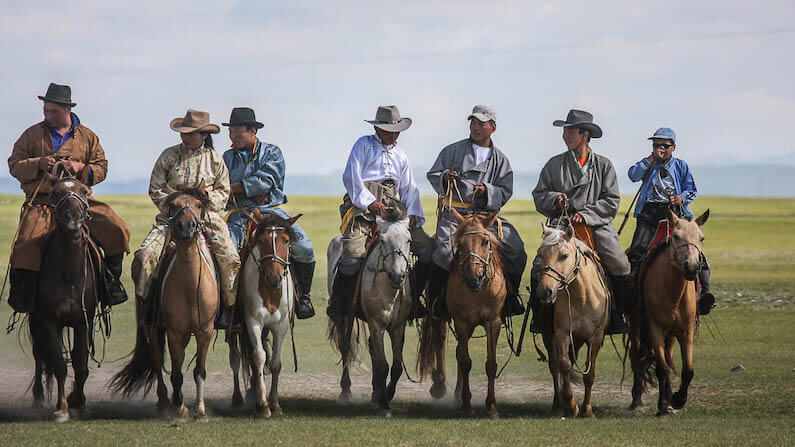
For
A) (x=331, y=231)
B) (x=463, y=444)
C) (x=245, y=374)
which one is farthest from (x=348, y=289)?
(x=331, y=231)

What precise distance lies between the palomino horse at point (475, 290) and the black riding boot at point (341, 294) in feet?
4.06

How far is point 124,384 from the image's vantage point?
38.3 feet

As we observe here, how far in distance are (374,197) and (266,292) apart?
1.77 m

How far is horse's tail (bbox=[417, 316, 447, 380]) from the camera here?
43.0 feet

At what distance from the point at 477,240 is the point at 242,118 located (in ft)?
11.2

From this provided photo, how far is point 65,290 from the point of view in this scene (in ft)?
35.7

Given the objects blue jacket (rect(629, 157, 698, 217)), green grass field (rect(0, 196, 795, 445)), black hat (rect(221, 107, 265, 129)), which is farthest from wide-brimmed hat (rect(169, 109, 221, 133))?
blue jacket (rect(629, 157, 698, 217))

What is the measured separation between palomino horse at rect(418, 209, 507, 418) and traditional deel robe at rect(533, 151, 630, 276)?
744 mm

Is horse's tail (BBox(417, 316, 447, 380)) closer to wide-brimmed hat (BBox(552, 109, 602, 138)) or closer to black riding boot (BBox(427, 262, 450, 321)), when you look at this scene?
black riding boot (BBox(427, 262, 450, 321))

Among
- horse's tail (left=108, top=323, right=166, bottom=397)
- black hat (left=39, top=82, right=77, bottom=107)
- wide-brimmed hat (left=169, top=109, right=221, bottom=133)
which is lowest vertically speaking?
horse's tail (left=108, top=323, right=166, bottom=397)

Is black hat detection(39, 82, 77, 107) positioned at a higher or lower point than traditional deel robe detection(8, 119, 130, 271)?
higher

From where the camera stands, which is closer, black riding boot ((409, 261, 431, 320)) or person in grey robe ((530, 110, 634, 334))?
person in grey robe ((530, 110, 634, 334))

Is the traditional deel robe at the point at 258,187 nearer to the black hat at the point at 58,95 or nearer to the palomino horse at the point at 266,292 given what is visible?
the palomino horse at the point at 266,292

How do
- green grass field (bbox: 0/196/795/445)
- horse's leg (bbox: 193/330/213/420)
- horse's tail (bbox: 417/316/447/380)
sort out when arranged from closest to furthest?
1. green grass field (bbox: 0/196/795/445)
2. horse's leg (bbox: 193/330/213/420)
3. horse's tail (bbox: 417/316/447/380)
